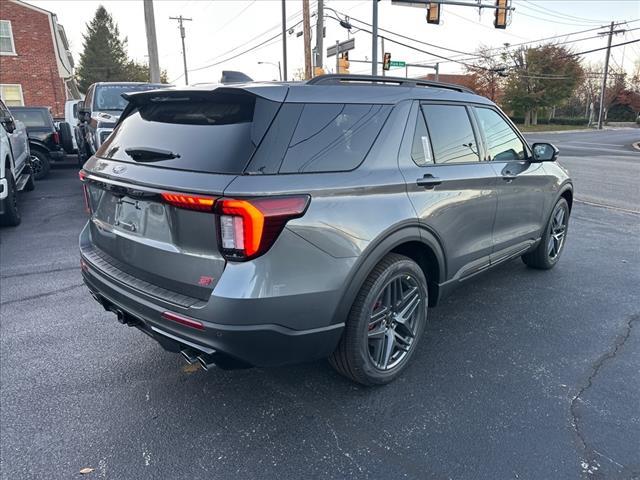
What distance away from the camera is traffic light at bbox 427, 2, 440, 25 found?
16625 millimetres

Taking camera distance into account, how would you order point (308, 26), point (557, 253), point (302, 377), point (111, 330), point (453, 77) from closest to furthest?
point (302, 377) < point (111, 330) < point (557, 253) < point (308, 26) < point (453, 77)

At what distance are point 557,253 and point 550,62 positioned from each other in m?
57.5

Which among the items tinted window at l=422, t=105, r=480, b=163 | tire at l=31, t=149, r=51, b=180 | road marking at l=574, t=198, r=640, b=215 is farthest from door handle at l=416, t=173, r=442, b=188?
tire at l=31, t=149, r=51, b=180

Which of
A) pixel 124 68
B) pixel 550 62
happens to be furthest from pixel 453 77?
pixel 124 68

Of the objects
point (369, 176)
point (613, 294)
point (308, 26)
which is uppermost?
point (308, 26)

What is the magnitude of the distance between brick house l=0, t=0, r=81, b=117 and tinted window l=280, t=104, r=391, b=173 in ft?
87.5

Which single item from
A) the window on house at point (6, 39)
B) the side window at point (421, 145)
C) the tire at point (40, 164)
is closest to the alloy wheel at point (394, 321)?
the side window at point (421, 145)

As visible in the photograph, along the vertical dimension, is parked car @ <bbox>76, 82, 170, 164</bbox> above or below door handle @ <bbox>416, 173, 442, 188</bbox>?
above

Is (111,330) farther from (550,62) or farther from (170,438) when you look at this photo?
(550,62)

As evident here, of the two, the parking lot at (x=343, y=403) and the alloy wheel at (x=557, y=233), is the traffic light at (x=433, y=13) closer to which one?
the alloy wheel at (x=557, y=233)

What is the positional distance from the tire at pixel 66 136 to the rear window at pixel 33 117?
0.58m

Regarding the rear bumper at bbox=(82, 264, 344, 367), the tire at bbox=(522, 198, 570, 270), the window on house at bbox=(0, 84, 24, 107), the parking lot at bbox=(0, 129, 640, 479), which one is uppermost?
the window on house at bbox=(0, 84, 24, 107)

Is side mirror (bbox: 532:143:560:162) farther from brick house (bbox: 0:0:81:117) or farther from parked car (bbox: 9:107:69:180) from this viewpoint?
brick house (bbox: 0:0:81:117)

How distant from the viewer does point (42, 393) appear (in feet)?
9.68
